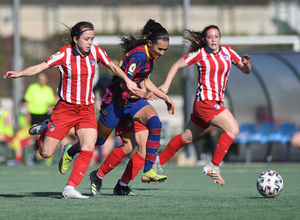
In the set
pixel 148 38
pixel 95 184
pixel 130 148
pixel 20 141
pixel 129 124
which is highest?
pixel 148 38

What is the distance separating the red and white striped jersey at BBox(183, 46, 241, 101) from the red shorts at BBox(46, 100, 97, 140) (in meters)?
2.11

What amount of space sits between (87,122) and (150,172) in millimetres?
817

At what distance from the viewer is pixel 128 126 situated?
7.42 m

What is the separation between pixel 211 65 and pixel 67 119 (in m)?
2.49

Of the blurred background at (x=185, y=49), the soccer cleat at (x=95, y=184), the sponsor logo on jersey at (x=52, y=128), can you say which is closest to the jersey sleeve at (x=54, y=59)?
the sponsor logo on jersey at (x=52, y=128)

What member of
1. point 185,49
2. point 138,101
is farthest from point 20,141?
point 138,101

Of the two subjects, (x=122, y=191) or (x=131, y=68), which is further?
(x=122, y=191)

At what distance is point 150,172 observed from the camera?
7016 mm

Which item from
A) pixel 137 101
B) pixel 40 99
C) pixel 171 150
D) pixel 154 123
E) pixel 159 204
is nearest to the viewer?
pixel 159 204

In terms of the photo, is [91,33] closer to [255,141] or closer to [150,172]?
[150,172]

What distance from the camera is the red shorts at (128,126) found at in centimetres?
739

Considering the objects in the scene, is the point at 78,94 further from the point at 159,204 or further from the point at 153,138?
the point at 159,204

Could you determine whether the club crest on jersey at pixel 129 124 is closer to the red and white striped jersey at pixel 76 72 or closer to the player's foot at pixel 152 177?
the red and white striped jersey at pixel 76 72

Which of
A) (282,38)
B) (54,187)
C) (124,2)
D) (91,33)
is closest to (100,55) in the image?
(91,33)
